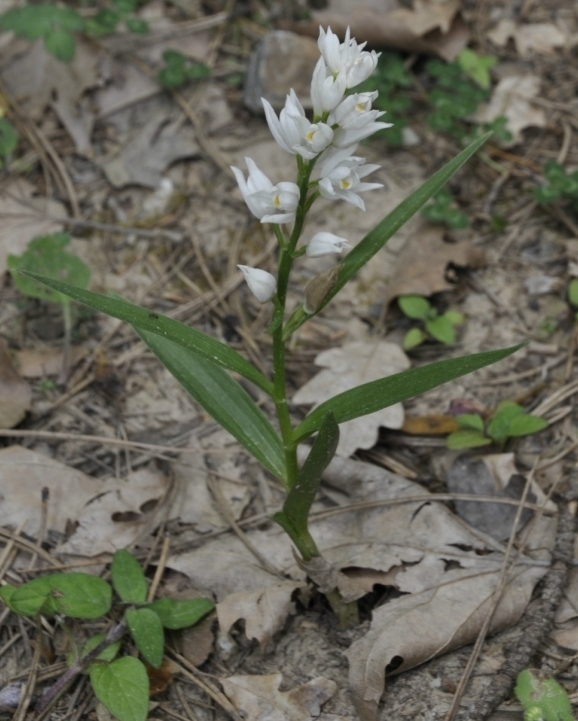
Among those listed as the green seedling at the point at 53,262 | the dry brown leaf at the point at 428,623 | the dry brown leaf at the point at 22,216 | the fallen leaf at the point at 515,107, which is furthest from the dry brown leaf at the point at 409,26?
the dry brown leaf at the point at 428,623

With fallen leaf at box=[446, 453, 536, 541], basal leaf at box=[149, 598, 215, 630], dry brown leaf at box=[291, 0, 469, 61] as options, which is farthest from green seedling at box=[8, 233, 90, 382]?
dry brown leaf at box=[291, 0, 469, 61]

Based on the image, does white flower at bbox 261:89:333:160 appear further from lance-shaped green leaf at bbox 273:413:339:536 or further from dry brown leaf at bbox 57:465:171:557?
dry brown leaf at bbox 57:465:171:557

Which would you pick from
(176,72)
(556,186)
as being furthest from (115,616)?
(176,72)

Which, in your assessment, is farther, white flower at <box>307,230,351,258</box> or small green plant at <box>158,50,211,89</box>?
small green plant at <box>158,50,211,89</box>

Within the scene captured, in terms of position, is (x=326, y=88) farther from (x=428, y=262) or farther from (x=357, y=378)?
(x=428, y=262)

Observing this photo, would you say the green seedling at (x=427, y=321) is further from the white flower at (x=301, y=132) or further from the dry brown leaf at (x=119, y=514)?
the white flower at (x=301, y=132)

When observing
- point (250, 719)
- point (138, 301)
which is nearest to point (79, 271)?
A: point (138, 301)

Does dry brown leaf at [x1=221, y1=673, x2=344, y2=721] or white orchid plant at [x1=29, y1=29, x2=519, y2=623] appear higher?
white orchid plant at [x1=29, y1=29, x2=519, y2=623]

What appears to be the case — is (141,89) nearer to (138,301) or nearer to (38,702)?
(138,301)
